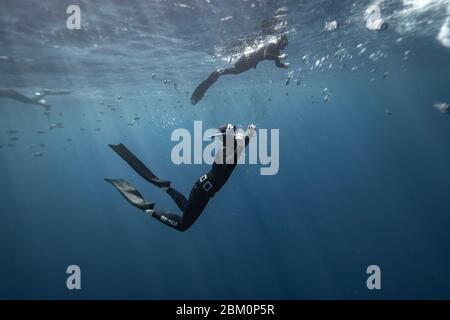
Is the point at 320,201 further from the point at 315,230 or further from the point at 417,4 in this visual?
the point at 417,4

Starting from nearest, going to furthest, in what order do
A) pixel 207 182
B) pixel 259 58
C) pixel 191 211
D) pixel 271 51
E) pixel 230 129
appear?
1. pixel 230 129
2. pixel 207 182
3. pixel 191 211
4. pixel 271 51
5. pixel 259 58

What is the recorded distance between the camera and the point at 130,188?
8.96m

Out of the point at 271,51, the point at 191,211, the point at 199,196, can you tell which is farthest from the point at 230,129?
the point at 271,51

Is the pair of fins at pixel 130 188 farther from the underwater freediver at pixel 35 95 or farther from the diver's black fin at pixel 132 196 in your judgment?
the underwater freediver at pixel 35 95

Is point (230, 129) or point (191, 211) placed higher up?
point (230, 129)

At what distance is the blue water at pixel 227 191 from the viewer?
16078 mm

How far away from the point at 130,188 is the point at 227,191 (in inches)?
1509

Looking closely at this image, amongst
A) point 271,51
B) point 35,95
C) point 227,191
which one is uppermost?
point 35,95

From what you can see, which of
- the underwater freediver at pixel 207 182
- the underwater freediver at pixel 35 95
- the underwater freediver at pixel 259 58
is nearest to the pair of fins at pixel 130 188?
the underwater freediver at pixel 207 182

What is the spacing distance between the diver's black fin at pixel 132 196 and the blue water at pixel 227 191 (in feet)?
24.2

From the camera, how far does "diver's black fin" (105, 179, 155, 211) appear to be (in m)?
8.12

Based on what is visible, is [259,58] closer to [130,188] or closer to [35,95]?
[130,188]

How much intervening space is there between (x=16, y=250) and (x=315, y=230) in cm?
2990

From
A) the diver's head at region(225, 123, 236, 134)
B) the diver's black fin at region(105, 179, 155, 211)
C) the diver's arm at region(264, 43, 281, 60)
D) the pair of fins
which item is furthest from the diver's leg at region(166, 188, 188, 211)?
the diver's arm at region(264, 43, 281, 60)
